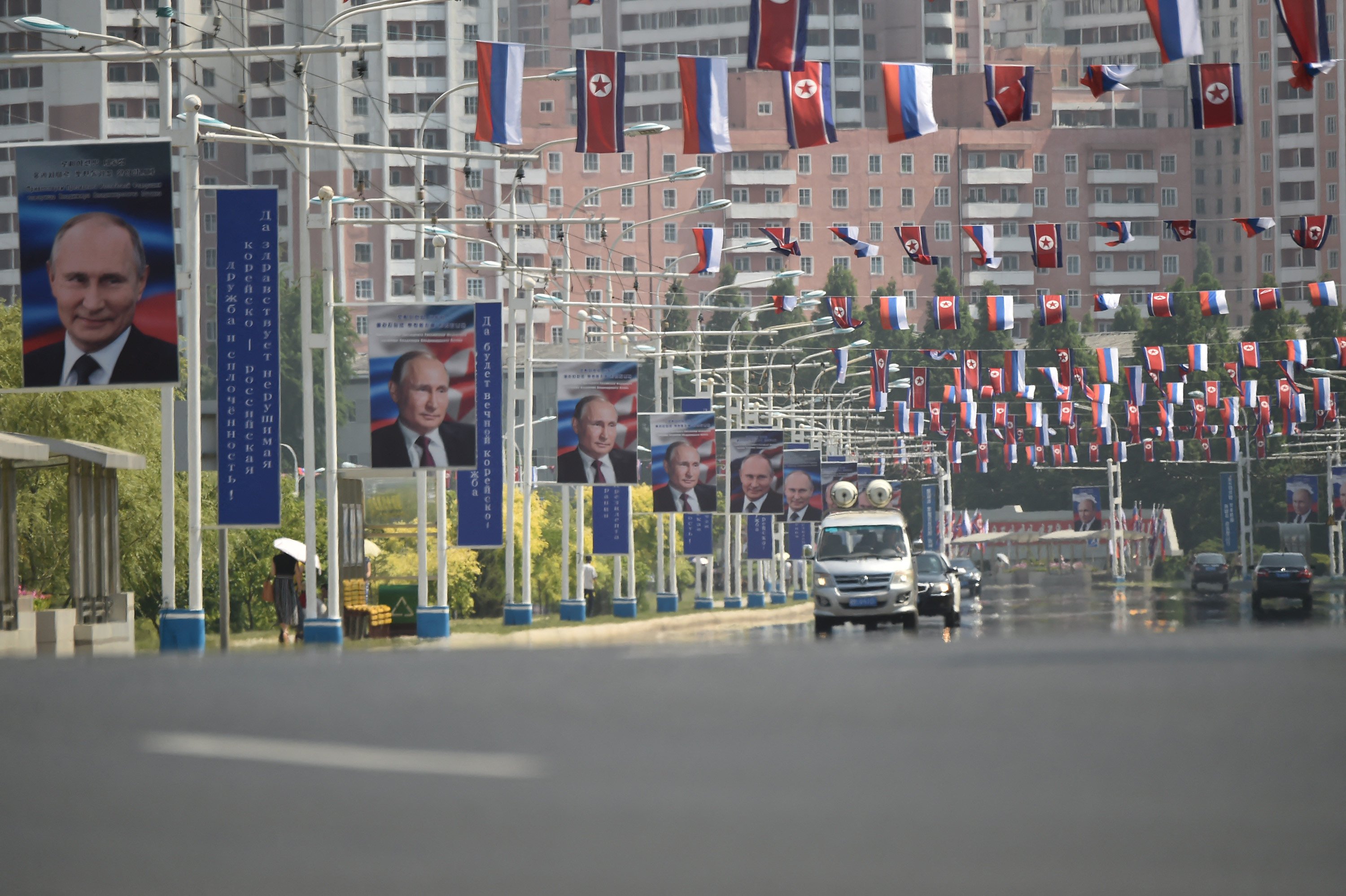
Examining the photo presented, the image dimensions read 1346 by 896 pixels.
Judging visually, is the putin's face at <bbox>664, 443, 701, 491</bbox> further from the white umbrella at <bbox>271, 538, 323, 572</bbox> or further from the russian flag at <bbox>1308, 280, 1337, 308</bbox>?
the russian flag at <bbox>1308, 280, 1337, 308</bbox>

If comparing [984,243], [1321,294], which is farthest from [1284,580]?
[984,243]

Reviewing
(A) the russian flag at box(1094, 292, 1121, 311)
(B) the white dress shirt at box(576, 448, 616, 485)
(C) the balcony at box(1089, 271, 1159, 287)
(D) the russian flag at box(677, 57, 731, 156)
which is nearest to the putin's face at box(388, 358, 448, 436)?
(D) the russian flag at box(677, 57, 731, 156)

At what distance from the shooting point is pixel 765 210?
532ft

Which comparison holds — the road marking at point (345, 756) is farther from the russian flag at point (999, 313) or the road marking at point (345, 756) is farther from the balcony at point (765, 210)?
the balcony at point (765, 210)

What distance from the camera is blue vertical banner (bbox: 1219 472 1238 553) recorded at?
90562mm

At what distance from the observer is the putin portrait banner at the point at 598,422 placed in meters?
36.6

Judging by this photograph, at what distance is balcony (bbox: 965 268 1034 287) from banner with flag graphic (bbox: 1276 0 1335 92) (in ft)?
465

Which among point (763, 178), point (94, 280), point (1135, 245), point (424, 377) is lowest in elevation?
point (424, 377)

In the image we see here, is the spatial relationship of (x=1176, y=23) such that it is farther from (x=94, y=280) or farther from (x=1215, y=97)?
(x=94, y=280)

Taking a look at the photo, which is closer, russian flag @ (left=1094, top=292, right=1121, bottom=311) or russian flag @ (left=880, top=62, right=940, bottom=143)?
russian flag @ (left=880, top=62, right=940, bottom=143)

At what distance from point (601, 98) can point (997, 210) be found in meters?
143

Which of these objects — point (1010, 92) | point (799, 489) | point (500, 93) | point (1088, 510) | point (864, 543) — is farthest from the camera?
point (1088, 510)

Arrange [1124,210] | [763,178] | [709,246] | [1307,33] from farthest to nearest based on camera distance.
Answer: [1124,210] < [763,178] < [709,246] < [1307,33]

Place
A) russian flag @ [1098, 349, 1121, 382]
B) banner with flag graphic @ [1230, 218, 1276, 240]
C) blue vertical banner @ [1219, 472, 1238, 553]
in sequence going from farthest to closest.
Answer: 1. blue vertical banner @ [1219, 472, 1238, 553]
2. russian flag @ [1098, 349, 1121, 382]
3. banner with flag graphic @ [1230, 218, 1276, 240]
